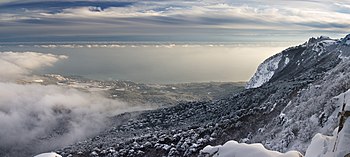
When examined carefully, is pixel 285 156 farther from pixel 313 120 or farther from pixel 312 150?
pixel 313 120

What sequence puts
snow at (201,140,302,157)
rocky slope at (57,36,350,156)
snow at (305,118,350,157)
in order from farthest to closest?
rocky slope at (57,36,350,156), snow at (201,140,302,157), snow at (305,118,350,157)

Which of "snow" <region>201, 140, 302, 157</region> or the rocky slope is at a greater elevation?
"snow" <region>201, 140, 302, 157</region>

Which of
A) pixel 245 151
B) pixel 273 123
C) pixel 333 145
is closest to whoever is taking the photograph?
pixel 333 145

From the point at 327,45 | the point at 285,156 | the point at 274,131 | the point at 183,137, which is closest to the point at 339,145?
the point at 285,156

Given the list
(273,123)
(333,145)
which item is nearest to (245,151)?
(333,145)

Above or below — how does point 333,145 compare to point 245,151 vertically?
above

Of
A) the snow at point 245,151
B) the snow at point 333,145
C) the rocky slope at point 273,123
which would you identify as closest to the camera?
the snow at point 333,145

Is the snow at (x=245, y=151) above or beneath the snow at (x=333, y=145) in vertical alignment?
beneath

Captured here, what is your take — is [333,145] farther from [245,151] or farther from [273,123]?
[273,123]

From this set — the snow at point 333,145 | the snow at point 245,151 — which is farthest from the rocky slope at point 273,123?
the snow at point 245,151

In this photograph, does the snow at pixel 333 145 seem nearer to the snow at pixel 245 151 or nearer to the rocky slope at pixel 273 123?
the snow at pixel 245 151

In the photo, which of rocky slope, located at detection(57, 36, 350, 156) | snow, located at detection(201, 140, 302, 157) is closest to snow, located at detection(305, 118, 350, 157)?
snow, located at detection(201, 140, 302, 157)

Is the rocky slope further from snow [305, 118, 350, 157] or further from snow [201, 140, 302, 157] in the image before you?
snow [201, 140, 302, 157]

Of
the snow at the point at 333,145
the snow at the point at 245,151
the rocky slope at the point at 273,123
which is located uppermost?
the snow at the point at 333,145
